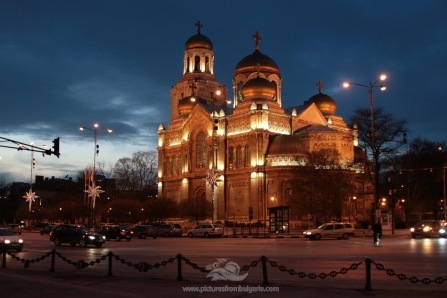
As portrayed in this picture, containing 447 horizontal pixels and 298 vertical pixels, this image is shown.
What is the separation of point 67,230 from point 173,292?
26.2 metres

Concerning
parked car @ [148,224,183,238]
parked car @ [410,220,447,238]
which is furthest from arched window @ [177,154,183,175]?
parked car @ [410,220,447,238]

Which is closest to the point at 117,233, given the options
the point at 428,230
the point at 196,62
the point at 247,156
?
the point at 428,230

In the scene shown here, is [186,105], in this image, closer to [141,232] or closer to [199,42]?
[199,42]

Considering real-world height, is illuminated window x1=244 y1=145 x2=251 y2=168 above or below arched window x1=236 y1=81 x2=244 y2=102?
below

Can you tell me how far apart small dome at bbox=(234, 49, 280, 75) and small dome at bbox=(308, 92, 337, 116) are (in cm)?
812

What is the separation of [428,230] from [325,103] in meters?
47.3

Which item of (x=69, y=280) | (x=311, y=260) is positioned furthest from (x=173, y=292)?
(x=311, y=260)

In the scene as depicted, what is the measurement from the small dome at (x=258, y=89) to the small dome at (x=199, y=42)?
57.8 feet

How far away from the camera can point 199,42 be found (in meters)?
97.8

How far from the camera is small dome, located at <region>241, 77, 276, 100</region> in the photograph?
270ft

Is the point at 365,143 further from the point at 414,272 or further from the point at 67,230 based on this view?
the point at 414,272

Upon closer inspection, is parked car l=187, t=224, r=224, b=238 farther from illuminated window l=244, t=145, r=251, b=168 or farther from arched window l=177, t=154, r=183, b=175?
arched window l=177, t=154, r=183, b=175

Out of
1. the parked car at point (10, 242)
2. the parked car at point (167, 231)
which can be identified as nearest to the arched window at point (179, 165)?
the parked car at point (167, 231)

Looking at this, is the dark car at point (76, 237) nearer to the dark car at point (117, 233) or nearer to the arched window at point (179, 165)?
the dark car at point (117, 233)
